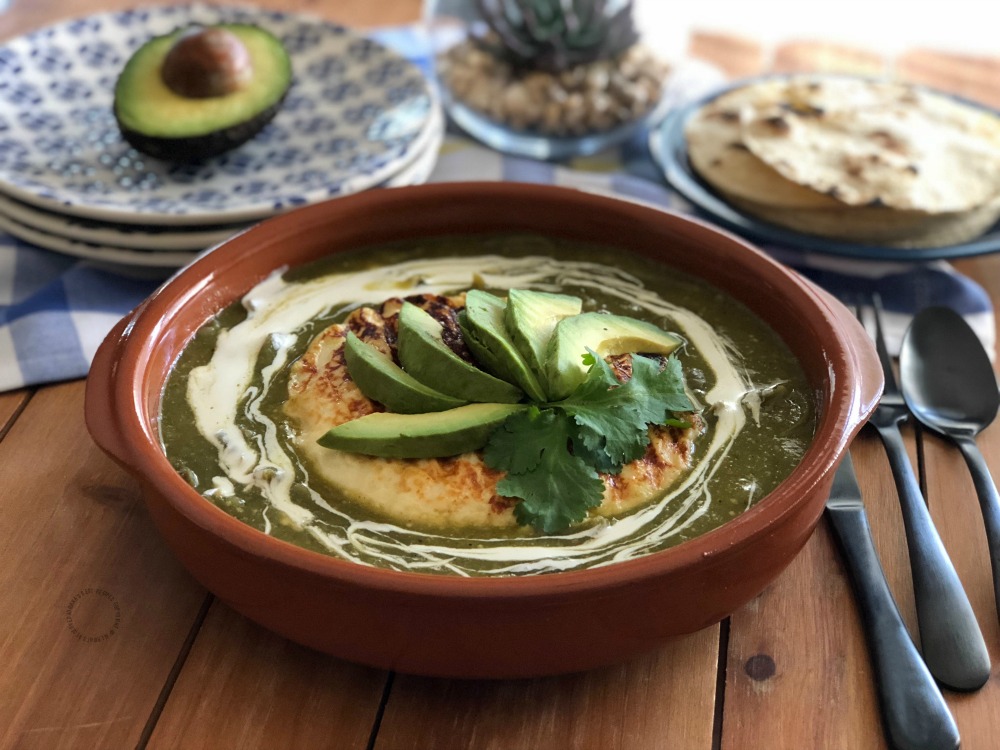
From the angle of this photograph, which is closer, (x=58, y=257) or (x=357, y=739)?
(x=357, y=739)

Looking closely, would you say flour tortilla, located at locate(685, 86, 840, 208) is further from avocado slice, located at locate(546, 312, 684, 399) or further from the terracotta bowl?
avocado slice, located at locate(546, 312, 684, 399)

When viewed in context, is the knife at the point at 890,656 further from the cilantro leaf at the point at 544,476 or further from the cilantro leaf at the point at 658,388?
the cilantro leaf at the point at 544,476

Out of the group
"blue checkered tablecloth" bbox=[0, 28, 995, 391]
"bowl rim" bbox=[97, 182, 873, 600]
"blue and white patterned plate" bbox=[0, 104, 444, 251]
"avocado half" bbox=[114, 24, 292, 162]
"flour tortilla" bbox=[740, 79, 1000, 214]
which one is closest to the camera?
"bowl rim" bbox=[97, 182, 873, 600]

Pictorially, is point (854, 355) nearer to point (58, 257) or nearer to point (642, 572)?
point (642, 572)

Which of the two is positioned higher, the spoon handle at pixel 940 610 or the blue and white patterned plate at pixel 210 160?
the spoon handle at pixel 940 610

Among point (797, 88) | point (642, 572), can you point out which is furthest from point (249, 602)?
point (797, 88)

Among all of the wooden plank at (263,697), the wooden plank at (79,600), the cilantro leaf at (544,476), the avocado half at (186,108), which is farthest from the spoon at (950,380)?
the avocado half at (186,108)

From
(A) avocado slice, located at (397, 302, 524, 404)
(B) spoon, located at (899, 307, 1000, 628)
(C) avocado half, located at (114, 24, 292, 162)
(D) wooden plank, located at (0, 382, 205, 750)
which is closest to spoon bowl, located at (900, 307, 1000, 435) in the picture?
(B) spoon, located at (899, 307, 1000, 628)
